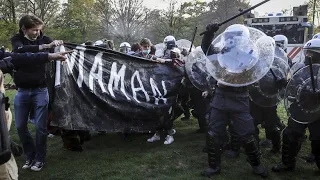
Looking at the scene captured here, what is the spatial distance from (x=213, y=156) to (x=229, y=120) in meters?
0.51

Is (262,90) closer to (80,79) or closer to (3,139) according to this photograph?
(80,79)

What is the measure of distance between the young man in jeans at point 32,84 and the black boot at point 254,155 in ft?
8.59

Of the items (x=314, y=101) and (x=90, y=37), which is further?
(x=90, y=37)

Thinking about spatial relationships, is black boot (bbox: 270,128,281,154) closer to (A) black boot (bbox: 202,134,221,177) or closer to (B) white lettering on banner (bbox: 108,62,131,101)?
(A) black boot (bbox: 202,134,221,177)

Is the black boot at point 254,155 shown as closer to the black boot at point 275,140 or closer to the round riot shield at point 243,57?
the round riot shield at point 243,57

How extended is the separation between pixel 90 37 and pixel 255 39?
83.2 ft

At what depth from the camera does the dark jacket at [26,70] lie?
377cm

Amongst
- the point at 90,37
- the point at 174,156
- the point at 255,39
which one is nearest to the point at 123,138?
the point at 174,156

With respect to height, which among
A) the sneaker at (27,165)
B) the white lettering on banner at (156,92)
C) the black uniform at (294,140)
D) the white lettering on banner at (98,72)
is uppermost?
the white lettering on banner at (98,72)

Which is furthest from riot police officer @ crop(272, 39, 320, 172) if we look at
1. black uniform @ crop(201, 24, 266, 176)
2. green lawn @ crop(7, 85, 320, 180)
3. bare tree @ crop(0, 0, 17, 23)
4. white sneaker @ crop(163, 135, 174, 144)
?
bare tree @ crop(0, 0, 17, 23)

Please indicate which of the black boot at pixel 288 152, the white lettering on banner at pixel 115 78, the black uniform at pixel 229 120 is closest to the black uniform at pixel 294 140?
the black boot at pixel 288 152

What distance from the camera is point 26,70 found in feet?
12.5

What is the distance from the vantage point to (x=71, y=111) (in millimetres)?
4387

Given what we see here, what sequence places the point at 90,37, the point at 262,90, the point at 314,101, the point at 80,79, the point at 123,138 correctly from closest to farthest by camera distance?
the point at 314,101 < the point at 262,90 < the point at 80,79 < the point at 123,138 < the point at 90,37
